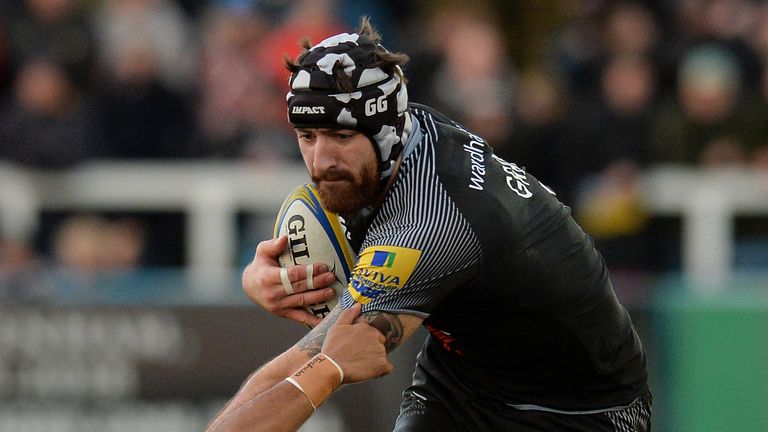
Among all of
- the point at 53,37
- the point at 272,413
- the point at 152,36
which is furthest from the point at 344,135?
the point at 152,36

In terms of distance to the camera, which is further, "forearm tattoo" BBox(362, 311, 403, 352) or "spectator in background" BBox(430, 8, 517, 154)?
"spectator in background" BBox(430, 8, 517, 154)

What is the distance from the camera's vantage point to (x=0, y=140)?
1236cm

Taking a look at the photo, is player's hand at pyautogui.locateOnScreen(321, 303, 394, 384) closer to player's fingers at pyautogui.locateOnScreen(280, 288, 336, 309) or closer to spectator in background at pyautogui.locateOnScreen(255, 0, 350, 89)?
player's fingers at pyautogui.locateOnScreen(280, 288, 336, 309)

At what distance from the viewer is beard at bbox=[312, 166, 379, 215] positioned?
5.80m

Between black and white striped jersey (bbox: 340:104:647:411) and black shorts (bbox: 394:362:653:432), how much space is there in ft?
0.16

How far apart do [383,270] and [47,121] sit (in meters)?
7.38

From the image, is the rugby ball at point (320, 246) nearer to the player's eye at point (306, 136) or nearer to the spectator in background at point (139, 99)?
the player's eye at point (306, 136)

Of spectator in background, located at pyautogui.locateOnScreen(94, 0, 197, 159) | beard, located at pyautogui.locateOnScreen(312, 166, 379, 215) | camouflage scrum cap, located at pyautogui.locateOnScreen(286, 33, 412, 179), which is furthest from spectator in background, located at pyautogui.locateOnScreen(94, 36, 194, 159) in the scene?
beard, located at pyautogui.locateOnScreen(312, 166, 379, 215)

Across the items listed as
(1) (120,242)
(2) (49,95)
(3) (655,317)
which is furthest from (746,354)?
(2) (49,95)

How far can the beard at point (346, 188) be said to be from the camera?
580 cm

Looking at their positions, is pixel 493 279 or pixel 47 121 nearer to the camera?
pixel 493 279

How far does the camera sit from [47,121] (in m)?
12.4

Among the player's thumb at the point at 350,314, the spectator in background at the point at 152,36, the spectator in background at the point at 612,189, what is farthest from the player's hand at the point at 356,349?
the spectator in background at the point at 152,36

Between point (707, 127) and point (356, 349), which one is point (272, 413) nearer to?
point (356, 349)
